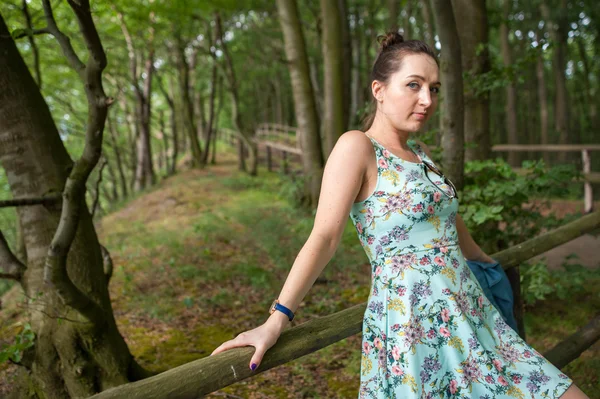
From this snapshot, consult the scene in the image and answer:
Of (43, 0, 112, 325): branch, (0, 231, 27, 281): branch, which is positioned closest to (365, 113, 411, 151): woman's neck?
(43, 0, 112, 325): branch

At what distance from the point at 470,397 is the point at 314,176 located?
786 cm

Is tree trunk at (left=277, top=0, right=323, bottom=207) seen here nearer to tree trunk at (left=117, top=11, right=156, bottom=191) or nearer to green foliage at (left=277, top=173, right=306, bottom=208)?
green foliage at (left=277, top=173, right=306, bottom=208)

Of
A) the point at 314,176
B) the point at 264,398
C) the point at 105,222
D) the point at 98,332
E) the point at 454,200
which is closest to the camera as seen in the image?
the point at 454,200

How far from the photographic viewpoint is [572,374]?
3857 millimetres

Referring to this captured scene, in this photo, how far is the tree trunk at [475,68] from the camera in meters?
4.62

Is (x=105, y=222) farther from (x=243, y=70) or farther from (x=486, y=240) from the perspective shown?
(x=243, y=70)

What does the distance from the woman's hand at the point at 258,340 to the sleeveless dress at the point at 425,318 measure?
0.39 m

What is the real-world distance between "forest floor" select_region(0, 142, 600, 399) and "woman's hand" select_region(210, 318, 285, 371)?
5.23ft

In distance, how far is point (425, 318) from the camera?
1625 millimetres

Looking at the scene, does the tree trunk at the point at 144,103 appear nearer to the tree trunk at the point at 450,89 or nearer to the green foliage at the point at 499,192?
the tree trunk at the point at 450,89

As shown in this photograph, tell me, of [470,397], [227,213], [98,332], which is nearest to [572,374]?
[470,397]

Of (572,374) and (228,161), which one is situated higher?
(228,161)

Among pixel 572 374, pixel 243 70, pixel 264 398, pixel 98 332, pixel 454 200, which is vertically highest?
pixel 243 70

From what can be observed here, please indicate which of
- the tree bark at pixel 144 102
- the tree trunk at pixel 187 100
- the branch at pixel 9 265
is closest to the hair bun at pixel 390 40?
the branch at pixel 9 265
